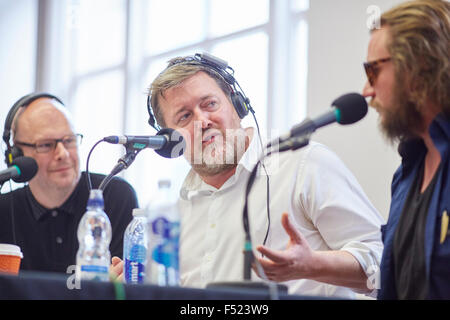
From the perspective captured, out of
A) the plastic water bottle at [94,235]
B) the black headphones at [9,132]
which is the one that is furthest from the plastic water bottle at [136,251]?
the black headphones at [9,132]

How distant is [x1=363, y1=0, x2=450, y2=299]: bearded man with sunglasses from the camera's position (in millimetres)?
1272

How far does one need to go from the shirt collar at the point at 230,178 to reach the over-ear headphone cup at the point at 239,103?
6 centimetres

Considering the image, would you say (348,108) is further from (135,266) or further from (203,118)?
(203,118)

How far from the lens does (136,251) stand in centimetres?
169

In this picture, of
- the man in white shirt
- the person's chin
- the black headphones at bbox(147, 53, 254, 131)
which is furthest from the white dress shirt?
the person's chin

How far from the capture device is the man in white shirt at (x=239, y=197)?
1760mm

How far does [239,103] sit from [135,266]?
2.21 feet

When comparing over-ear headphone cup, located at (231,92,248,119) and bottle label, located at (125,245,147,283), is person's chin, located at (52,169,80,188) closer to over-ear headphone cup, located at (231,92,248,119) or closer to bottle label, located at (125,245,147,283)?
over-ear headphone cup, located at (231,92,248,119)

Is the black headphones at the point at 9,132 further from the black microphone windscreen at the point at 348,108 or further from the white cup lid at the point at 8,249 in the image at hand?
the black microphone windscreen at the point at 348,108

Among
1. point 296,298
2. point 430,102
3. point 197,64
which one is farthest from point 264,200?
point 296,298

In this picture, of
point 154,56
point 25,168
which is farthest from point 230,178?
point 154,56

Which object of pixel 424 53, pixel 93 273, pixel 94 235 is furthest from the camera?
pixel 94 235

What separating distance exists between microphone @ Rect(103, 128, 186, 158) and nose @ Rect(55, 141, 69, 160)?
99 centimetres

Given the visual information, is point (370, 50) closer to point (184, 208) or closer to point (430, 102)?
point (430, 102)
